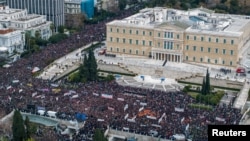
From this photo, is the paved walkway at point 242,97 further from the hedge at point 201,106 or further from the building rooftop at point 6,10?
the building rooftop at point 6,10

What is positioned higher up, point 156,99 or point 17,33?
point 17,33

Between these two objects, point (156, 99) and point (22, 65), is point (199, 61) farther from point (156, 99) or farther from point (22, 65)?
point (22, 65)

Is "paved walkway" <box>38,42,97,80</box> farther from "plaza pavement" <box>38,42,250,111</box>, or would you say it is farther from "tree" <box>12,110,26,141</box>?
"tree" <box>12,110,26,141</box>

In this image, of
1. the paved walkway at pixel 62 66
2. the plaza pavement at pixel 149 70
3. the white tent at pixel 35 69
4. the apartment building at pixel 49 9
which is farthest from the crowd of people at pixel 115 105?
the apartment building at pixel 49 9

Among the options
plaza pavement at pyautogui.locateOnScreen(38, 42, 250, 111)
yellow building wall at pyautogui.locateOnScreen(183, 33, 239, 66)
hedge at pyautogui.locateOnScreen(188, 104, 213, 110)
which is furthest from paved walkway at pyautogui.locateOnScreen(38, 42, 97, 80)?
hedge at pyautogui.locateOnScreen(188, 104, 213, 110)

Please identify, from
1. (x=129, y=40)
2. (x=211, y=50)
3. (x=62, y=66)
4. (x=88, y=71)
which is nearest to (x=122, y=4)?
(x=129, y=40)

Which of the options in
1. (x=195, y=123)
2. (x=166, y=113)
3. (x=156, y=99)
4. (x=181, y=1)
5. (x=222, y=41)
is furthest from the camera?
(x=181, y=1)

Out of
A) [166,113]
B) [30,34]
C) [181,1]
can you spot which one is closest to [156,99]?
[166,113]
